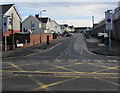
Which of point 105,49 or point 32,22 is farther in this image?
point 32,22

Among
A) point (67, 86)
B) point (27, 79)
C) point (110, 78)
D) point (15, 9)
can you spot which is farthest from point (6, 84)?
point (15, 9)

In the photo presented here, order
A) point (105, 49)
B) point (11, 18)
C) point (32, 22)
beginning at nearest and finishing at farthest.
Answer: point (105, 49) → point (11, 18) → point (32, 22)

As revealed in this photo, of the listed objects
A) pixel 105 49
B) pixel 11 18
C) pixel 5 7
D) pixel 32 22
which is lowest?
pixel 105 49

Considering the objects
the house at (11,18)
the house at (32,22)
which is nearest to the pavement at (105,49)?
the house at (11,18)

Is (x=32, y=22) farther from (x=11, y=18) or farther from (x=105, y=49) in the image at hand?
(x=105, y=49)

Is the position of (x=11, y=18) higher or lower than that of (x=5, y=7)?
lower

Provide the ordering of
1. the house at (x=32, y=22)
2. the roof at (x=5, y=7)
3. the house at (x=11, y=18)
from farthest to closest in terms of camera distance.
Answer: the house at (x=32, y=22)
the roof at (x=5, y=7)
the house at (x=11, y=18)

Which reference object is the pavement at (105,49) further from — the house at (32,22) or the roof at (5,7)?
the house at (32,22)

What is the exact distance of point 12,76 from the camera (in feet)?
32.1

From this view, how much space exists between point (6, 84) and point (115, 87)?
4467mm

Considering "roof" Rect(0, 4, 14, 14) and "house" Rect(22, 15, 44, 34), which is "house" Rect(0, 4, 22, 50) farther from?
"house" Rect(22, 15, 44, 34)

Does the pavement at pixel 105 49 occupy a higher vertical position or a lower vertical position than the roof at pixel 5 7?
lower

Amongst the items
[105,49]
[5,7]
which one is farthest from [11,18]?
[105,49]

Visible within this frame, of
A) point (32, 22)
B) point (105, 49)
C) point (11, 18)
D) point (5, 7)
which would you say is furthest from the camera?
point (32, 22)
